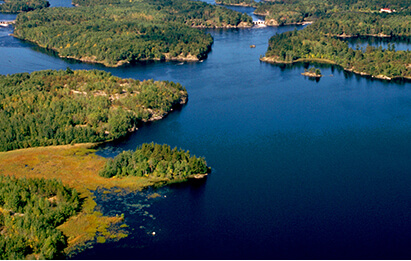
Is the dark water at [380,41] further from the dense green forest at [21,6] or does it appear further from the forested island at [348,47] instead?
the dense green forest at [21,6]

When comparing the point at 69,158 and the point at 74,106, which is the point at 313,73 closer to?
the point at 74,106

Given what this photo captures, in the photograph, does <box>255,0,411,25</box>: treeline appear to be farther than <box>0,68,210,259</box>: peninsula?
Yes

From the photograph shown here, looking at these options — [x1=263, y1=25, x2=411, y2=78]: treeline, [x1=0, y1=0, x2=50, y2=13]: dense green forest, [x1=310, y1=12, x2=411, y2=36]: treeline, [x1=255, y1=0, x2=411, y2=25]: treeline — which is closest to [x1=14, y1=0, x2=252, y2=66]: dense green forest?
[x1=255, y1=0, x2=411, y2=25]: treeline

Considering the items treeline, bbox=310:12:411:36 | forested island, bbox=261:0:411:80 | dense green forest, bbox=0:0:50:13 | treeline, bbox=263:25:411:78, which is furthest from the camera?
dense green forest, bbox=0:0:50:13

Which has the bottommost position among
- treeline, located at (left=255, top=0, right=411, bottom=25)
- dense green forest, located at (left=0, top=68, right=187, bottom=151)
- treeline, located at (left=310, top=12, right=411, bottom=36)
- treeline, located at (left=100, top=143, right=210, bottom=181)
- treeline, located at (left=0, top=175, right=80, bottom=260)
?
treeline, located at (left=0, top=175, right=80, bottom=260)

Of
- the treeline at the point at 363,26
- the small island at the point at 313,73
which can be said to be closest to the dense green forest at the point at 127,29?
the small island at the point at 313,73

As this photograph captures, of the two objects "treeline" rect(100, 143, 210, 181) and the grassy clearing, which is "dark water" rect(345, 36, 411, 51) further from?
the grassy clearing

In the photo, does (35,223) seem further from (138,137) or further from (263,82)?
(263,82)

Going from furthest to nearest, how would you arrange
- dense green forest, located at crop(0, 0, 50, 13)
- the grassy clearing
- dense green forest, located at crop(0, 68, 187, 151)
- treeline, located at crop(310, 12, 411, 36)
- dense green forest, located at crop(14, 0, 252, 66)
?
dense green forest, located at crop(0, 0, 50, 13), treeline, located at crop(310, 12, 411, 36), dense green forest, located at crop(14, 0, 252, 66), dense green forest, located at crop(0, 68, 187, 151), the grassy clearing
